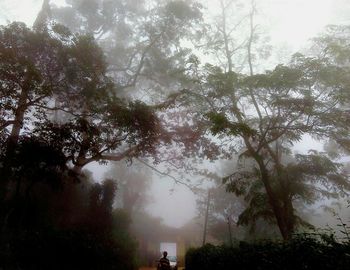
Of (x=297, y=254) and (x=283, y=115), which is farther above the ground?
(x=283, y=115)

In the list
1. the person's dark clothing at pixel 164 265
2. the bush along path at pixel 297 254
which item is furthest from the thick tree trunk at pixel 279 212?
the person's dark clothing at pixel 164 265

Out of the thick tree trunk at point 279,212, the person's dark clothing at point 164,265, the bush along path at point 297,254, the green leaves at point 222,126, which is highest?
the green leaves at point 222,126

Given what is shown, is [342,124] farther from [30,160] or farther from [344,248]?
[30,160]

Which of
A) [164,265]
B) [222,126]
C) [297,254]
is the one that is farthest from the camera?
[164,265]

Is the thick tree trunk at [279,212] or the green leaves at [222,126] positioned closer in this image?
the green leaves at [222,126]

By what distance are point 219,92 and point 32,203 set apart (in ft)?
31.0

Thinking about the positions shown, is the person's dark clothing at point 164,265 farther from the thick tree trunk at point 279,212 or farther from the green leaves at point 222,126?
the green leaves at point 222,126

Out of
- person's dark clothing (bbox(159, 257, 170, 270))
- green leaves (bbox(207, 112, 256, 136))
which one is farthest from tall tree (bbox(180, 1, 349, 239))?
person's dark clothing (bbox(159, 257, 170, 270))

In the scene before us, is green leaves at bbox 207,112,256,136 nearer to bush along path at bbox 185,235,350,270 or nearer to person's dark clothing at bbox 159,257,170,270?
bush along path at bbox 185,235,350,270

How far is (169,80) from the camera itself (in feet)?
71.5

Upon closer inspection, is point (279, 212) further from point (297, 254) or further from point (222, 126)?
point (297, 254)

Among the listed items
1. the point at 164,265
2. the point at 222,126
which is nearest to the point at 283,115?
the point at 222,126

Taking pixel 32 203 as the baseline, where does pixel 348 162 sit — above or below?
above

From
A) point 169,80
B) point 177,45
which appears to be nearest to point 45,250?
point 169,80
